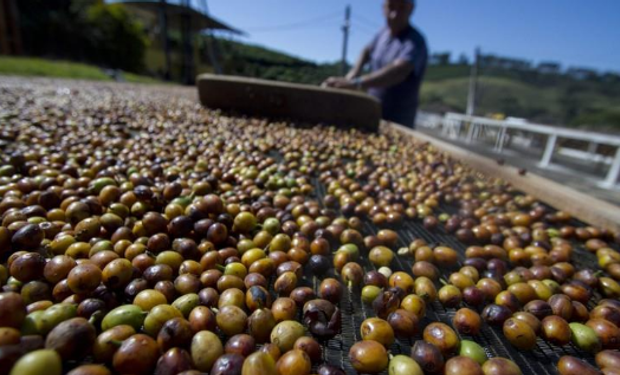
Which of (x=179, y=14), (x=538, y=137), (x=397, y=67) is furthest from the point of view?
(x=179, y=14)

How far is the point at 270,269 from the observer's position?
1654 millimetres

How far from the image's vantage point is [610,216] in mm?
2285

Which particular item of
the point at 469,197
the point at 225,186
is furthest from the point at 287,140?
the point at 469,197

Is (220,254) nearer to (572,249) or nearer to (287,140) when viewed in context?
(572,249)

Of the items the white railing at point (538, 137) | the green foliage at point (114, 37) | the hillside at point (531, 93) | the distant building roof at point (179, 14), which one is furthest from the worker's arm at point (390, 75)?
the green foliage at point (114, 37)

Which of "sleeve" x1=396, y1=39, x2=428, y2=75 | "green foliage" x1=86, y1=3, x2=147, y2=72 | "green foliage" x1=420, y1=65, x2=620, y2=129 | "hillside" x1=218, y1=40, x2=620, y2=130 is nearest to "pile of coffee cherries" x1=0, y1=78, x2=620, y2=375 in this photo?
"sleeve" x1=396, y1=39, x2=428, y2=75

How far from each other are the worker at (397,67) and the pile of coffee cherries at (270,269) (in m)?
2.39

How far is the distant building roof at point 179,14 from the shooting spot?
19.7 m

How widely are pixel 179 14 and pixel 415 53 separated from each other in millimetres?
21304

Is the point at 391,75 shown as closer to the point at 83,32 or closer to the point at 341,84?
the point at 341,84

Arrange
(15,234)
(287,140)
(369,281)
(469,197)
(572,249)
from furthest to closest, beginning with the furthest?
(287,140), (469,197), (572,249), (369,281), (15,234)

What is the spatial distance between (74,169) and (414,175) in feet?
9.93

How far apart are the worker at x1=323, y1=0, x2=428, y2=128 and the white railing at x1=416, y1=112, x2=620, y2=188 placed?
434 centimetres

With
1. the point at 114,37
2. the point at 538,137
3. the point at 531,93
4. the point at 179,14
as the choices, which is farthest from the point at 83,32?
the point at 531,93
